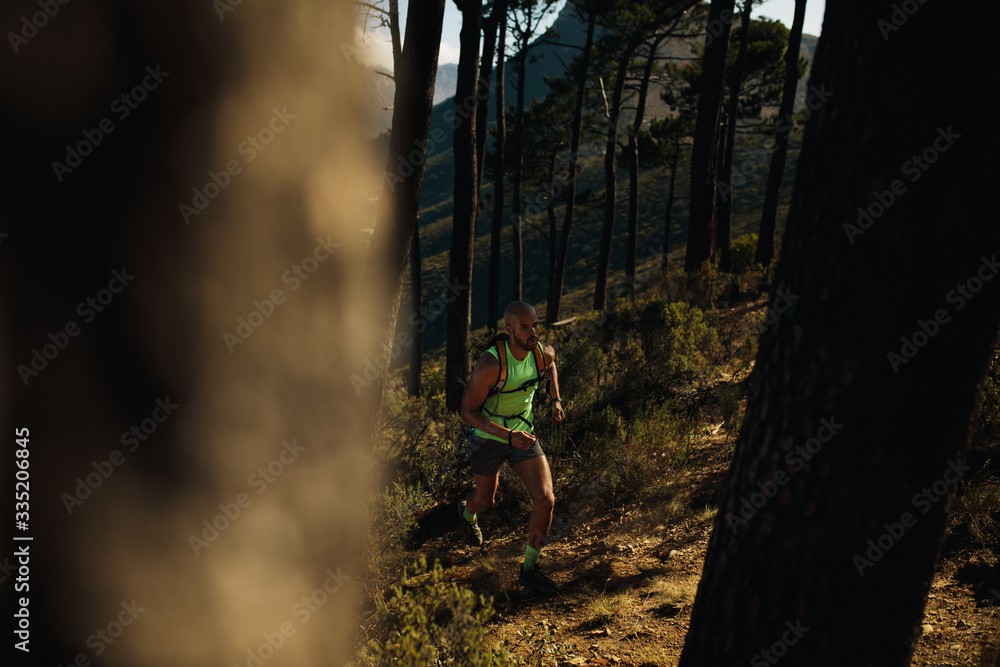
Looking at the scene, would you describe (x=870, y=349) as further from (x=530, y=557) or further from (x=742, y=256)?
(x=742, y=256)

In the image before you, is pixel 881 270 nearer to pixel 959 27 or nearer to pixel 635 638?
pixel 959 27

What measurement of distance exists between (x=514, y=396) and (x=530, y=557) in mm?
1184

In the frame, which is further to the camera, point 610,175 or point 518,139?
point 518,139

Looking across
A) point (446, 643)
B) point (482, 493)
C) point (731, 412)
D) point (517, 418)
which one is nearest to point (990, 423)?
point (731, 412)

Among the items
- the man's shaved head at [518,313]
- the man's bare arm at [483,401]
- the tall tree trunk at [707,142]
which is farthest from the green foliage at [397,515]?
the tall tree trunk at [707,142]

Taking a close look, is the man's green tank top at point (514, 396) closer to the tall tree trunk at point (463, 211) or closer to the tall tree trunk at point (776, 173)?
the tall tree trunk at point (463, 211)

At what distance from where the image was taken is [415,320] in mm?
11523

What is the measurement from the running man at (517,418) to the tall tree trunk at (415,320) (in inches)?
277

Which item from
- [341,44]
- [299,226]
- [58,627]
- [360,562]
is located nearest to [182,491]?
[58,627]

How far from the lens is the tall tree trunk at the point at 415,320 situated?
445 inches

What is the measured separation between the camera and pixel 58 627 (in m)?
2.38

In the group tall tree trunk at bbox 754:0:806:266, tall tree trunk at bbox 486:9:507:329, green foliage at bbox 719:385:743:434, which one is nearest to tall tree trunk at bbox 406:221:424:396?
tall tree trunk at bbox 486:9:507:329

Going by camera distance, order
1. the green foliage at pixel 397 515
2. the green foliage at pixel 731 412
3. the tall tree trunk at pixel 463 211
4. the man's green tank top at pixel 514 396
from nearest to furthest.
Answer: the man's green tank top at pixel 514 396 → the green foliage at pixel 397 515 → the green foliage at pixel 731 412 → the tall tree trunk at pixel 463 211

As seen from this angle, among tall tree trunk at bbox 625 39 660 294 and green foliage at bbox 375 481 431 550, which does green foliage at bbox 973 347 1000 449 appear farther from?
tall tree trunk at bbox 625 39 660 294
